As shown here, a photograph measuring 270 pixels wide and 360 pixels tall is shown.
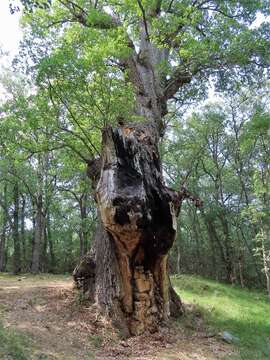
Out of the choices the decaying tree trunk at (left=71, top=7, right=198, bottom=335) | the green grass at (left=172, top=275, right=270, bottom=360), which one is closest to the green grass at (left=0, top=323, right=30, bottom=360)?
the decaying tree trunk at (left=71, top=7, right=198, bottom=335)

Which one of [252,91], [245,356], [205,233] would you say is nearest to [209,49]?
[245,356]

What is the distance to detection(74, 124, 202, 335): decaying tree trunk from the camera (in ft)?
19.6

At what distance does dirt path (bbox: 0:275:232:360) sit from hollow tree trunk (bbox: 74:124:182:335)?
349 mm

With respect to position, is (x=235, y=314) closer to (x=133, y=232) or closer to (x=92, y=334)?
(x=92, y=334)

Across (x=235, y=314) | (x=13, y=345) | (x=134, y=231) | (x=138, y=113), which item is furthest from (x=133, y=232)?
(x=235, y=314)

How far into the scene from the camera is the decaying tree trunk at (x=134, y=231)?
5.99 metres

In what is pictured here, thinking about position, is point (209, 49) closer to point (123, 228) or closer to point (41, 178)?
point (123, 228)

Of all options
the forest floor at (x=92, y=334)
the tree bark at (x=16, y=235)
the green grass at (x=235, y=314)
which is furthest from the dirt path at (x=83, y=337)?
the tree bark at (x=16, y=235)

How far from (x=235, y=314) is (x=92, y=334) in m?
4.80

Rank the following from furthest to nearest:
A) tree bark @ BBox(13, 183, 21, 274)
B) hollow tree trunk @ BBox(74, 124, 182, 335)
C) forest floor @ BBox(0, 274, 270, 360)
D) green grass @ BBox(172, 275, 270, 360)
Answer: tree bark @ BBox(13, 183, 21, 274) → green grass @ BBox(172, 275, 270, 360) → hollow tree trunk @ BBox(74, 124, 182, 335) → forest floor @ BBox(0, 274, 270, 360)

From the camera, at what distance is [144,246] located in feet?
20.8

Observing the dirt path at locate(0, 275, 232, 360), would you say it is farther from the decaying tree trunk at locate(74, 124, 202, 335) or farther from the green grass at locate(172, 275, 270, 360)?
the green grass at locate(172, 275, 270, 360)

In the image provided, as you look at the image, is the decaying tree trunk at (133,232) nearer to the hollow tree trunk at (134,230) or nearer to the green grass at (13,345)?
the hollow tree trunk at (134,230)

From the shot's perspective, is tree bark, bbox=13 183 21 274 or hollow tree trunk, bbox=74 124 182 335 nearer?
hollow tree trunk, bbox=74 124 182 335
